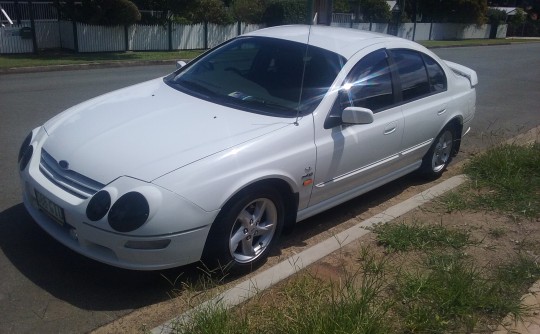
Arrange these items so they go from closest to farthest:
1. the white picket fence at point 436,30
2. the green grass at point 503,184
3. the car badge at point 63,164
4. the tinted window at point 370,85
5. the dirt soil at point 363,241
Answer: the dirt soil at point 363,241
the car badge at point 63,164
the tinted window at point 370,85
the green grass at point 503,184
the white picket fence at point 436,30

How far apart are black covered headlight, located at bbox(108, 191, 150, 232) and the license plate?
0.44 metres

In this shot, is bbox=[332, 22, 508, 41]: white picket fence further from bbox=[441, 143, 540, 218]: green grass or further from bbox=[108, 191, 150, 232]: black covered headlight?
bbox=[108, 191, 150, 232]: black covered headlight

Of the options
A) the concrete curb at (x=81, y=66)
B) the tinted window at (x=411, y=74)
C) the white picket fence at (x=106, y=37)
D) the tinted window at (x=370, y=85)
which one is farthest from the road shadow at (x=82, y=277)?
the white picket fence at (x=106, y=37)

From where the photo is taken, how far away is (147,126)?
400 cm

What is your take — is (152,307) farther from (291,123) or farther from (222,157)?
(291,123)

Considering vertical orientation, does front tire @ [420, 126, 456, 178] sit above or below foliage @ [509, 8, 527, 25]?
above

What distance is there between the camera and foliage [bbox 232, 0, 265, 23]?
29.1m

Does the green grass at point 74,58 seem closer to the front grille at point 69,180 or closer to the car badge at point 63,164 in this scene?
the front grille at point 69,180

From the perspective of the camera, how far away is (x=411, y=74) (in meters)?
5.43

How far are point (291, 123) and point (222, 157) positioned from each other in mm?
747

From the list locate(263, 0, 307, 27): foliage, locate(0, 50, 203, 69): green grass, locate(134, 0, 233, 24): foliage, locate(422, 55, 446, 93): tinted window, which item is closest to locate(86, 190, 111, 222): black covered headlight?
locate(422, 55, 446, 93): tinted window

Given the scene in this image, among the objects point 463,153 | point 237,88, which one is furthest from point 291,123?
point 463,153

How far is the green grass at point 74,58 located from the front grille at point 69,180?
40.3ft

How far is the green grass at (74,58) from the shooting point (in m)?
15.9
